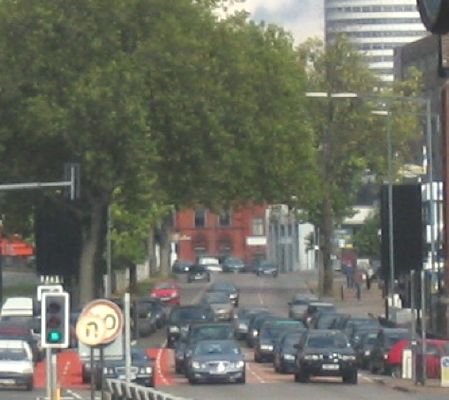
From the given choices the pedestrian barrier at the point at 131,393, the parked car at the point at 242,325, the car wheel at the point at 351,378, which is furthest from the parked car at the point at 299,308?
the pedestrian barrier at the point at 131,393

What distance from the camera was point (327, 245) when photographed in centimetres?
10062

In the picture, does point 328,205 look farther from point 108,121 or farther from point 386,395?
point 386,395

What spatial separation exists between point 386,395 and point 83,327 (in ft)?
71.1

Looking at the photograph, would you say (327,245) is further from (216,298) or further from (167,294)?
(216,298)

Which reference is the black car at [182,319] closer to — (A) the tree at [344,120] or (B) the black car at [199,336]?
(B) the black car at [199,336]

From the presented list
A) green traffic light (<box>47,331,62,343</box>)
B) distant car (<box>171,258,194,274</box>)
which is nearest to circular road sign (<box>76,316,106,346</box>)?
green traffic light (<box>47,331,62,343</box>)

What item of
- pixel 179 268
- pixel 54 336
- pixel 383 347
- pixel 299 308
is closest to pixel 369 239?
pixel 179 268

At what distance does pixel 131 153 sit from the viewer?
2635 inches

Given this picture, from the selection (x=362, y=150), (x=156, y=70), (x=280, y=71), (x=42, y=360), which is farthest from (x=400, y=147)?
(x=42, y=360)

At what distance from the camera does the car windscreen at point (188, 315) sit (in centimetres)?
6656

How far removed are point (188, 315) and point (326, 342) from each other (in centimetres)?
1904

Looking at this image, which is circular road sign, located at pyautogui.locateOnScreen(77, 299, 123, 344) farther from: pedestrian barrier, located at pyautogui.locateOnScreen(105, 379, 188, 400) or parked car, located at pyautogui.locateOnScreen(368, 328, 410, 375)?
parked car, located at pyautogui.locateOnScreen(368, 328, 410, 375)

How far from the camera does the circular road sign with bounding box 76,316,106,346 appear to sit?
22156 mm

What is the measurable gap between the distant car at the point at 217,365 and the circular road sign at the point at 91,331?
26.3 meters
